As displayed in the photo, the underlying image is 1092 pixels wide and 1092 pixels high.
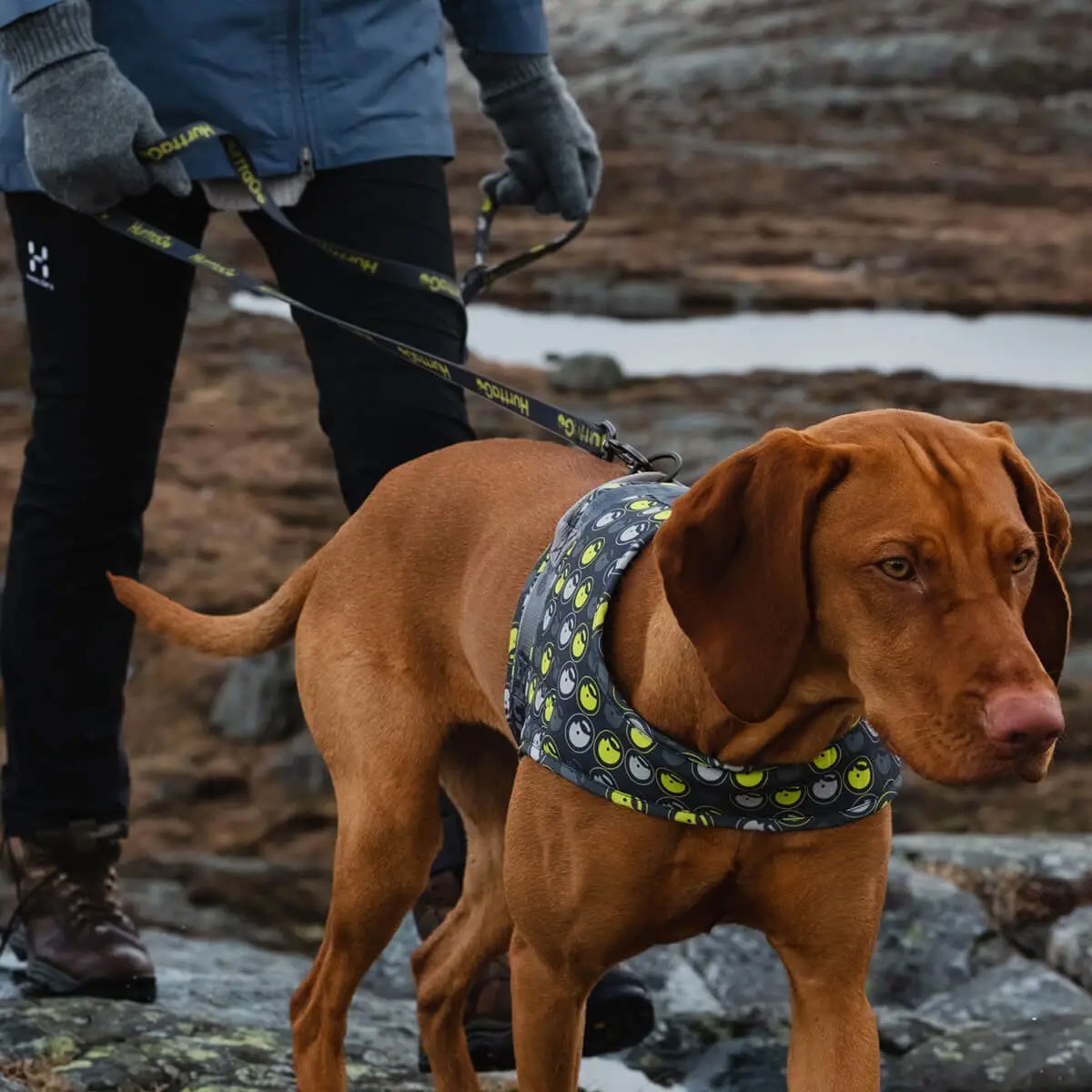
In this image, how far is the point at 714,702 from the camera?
2408mm

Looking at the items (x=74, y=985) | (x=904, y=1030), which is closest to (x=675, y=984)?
(x=904, y=1030)

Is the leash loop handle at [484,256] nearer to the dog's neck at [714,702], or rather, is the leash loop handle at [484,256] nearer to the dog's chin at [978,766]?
the dog's neck at [714,702]

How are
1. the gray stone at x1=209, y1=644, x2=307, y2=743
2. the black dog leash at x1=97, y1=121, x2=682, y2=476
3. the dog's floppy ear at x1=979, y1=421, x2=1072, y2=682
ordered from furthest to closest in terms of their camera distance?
the gray stone at x1=209, y1=644, x2=307, y2=743 → the black dog leash at x1=97, y1=121, x2=682, y2=476 → the dog's floppy ear at x1=979, y1=421, x2=1072, y2=682

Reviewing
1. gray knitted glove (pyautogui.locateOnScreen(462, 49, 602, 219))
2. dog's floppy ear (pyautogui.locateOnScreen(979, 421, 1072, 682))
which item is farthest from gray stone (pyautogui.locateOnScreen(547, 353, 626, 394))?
dog's floppy ear (pyautogui.locateOnScreen(979, 421, 1072, 682))

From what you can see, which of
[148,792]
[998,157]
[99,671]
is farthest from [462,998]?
[998,157]

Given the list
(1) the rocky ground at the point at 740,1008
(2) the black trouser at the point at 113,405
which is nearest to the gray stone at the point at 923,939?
(1) the rocky ground at the point at 740,1008

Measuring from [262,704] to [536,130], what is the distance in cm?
329

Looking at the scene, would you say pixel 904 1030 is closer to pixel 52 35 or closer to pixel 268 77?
pixel 268 77

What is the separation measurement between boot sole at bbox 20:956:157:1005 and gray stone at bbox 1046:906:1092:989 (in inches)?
78.3

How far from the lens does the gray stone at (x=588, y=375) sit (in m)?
10.7


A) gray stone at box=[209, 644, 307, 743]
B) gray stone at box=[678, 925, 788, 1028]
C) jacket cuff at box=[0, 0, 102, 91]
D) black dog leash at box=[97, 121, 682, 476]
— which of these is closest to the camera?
black dog leash at box=[97, 121, 682, 476]

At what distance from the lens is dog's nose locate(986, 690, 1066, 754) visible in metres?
2.04

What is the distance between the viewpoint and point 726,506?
226 cm

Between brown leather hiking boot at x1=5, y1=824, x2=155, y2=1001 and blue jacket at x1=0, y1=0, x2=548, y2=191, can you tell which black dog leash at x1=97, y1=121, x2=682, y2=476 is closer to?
blue jacket at x1=0, y1=0, x2=548, y2=191
